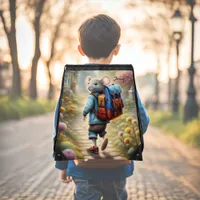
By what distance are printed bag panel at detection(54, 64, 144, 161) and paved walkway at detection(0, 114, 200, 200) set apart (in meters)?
3.54

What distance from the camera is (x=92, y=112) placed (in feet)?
8.13

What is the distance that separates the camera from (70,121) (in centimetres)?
245

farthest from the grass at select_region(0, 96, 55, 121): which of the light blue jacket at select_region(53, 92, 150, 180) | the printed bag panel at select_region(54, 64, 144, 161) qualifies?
the printed bag panel at select_region(54, 64, 144, 161)

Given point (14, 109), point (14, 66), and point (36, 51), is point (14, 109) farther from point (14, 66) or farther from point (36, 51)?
point (36, 51)

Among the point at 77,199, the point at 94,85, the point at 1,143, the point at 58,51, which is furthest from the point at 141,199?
the point at 58,51

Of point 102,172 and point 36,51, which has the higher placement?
point 36,51

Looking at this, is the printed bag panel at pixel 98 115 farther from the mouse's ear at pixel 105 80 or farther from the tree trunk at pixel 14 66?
the tree trunk at pixel 14 66

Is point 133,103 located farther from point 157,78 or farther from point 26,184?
point 157,78

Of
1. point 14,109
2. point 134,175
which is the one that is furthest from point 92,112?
point 14,109

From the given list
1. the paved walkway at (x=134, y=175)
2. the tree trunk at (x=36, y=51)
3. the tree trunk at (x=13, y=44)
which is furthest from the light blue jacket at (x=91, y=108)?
the tree trunk at (x=36, y=51)

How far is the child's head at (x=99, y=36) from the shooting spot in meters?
2.60

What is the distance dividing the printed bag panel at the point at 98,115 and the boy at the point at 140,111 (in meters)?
0.14

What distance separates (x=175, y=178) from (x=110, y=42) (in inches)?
202

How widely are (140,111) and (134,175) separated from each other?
535 centimetres
